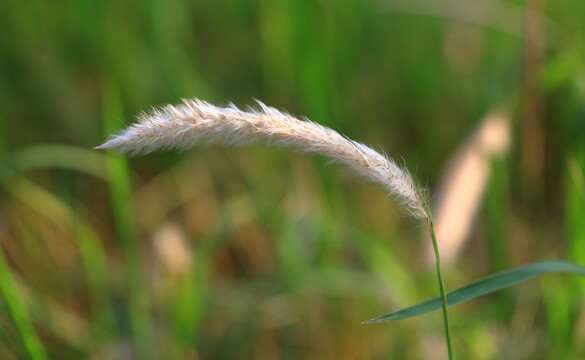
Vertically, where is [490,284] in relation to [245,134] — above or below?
below

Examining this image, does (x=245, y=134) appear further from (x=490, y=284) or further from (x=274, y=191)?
(x=274, y=191)

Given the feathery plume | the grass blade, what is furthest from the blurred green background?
the feathery plume

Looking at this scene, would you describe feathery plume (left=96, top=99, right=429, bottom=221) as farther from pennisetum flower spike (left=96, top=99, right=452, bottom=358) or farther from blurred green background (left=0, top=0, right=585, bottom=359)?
blurred green background (left=0, top=0, right=585, bottom=359)

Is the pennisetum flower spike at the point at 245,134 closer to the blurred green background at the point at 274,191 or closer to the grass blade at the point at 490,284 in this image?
the grass blade at the point at 490,284

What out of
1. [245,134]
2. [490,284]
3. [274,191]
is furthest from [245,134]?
[274,191]

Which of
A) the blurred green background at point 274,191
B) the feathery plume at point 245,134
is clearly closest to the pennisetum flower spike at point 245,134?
the feathery plume at point 245,134

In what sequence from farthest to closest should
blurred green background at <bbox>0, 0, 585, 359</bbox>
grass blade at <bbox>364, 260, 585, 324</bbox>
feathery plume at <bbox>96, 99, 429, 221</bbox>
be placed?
blurred green background at <bbox>0, 0, 585, 359</bbox>, grass blade at <bbox>364, 260, 585, 324</bbox>, feathery plume at <bbox>96, 99, 429, 221</bbox>

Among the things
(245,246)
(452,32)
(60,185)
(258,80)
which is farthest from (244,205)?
(452,32)
